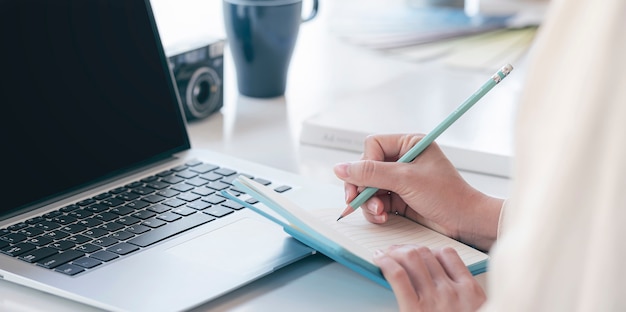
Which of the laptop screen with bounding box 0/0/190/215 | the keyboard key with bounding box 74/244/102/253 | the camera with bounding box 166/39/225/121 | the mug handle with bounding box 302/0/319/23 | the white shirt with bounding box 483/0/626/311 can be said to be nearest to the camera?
the white shirt with bounding box 483/0/626/311

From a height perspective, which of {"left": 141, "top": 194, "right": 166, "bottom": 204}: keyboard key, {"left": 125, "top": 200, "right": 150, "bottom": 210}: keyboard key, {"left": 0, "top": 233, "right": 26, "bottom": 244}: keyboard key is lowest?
{"left": 141, "top": 194, "right": 166, "bottom": 204}: keyboard key

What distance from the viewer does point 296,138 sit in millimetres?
1194

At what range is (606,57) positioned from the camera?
19.0 inches

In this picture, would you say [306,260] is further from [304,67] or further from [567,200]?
[304,67]

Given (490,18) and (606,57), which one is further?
(490,18)

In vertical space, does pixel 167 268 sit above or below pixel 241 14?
below

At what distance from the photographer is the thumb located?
2.80 ft

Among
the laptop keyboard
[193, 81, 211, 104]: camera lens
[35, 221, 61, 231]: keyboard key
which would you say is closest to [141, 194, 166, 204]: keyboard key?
the laptop keyboard

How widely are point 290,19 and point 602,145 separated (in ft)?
2.87

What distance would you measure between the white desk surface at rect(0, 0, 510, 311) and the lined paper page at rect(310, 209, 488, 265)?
3 cm

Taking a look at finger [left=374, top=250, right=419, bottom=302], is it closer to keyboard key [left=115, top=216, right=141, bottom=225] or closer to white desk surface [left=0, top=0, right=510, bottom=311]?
white desk surface [left=0, top=0, right=510, bottom=311]

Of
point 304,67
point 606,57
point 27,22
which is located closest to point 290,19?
point 304,67

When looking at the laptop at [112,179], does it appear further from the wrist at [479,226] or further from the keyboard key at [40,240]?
the wrist at [479,226]

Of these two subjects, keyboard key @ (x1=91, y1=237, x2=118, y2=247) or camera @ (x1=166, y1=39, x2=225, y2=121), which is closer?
keyboard key @ (x1=91, y1=237, x2=118, y2=247)
